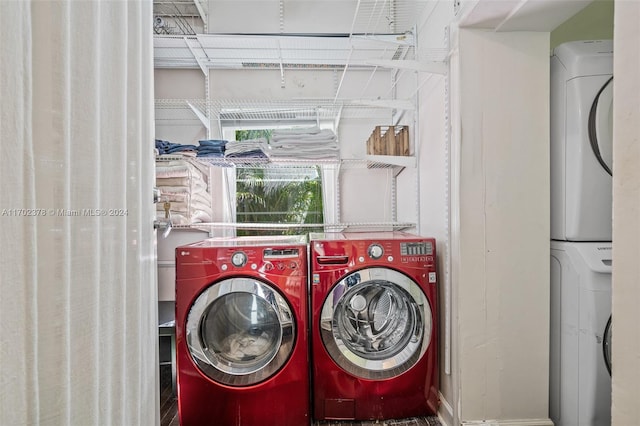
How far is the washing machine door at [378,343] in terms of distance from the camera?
1.52 metres

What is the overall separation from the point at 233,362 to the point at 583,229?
1657 mm

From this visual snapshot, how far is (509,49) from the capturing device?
1.35 metres

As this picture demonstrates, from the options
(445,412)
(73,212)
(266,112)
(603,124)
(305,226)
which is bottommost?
(445,412)

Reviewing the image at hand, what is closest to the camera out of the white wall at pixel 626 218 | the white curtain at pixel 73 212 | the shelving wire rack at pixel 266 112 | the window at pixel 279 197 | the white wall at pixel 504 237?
the white curtain at pixel 73 212

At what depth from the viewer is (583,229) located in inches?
50.8

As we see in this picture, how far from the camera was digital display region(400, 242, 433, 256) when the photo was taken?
155 cm

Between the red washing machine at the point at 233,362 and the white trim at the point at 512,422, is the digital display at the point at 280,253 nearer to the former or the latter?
the red washing machine at the point at 233,362

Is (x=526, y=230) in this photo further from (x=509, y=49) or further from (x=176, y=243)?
(x=176, y=243)

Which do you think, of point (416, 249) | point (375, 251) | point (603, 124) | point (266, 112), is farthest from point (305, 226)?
point (603, 124)

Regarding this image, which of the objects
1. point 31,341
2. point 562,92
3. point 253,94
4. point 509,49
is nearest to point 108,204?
point 31,341

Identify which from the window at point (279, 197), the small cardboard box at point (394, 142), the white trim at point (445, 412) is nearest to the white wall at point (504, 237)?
the white trim at point (445, 412)

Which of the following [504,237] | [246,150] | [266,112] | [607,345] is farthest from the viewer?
[266,112]

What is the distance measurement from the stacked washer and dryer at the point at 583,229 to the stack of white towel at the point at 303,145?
3.81 feet

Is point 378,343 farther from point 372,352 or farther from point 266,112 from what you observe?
point 266,112
